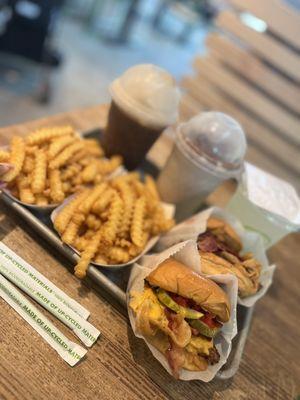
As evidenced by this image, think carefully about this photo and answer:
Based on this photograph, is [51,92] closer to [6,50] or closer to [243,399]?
[6,50]

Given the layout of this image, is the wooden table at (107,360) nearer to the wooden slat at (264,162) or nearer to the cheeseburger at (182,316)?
the cheeseburger at (182,316)

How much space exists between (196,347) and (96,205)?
442 millimetres

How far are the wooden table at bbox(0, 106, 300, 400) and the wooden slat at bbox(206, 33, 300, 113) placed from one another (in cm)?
136

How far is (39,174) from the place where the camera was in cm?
94

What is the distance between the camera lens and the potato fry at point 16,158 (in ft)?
2.96

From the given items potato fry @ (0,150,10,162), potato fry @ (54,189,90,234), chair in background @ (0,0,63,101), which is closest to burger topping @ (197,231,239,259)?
potato fry @ (54,189,90,234)

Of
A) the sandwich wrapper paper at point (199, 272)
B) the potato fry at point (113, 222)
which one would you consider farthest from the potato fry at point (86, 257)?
the sandwich wrapper paper at point (199, 272)

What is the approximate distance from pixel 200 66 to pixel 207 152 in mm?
1310

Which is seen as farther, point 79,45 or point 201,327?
point 79,45

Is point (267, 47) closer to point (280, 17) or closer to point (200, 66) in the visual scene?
point (280, 17)

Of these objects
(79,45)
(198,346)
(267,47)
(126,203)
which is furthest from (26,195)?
(79,45)

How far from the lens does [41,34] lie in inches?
119

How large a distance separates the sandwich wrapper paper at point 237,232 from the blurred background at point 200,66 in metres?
1.19

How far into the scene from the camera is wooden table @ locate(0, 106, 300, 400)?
716 millimetres
